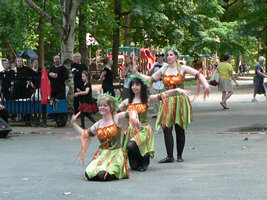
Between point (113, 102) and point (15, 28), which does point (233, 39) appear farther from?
point (113, 102)

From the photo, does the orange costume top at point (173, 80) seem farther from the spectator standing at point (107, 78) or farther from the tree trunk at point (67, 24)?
the tree trunk at point (67, 24)

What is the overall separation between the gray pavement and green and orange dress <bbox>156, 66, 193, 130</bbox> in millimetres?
653

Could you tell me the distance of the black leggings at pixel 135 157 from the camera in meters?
9.03

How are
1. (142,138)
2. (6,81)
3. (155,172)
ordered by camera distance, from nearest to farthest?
(155,172)
(142,138)
(6,81)

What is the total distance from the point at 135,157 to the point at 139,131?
0.38 metres

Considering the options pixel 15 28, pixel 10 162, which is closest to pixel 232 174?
pixel 10 162

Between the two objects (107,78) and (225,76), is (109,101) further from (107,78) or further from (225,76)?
(225,76)

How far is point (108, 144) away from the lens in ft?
27.6

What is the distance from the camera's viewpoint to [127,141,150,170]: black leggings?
9.03 m

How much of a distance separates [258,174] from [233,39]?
122ft

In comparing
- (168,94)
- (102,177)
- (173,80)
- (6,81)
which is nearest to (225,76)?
(6,81)

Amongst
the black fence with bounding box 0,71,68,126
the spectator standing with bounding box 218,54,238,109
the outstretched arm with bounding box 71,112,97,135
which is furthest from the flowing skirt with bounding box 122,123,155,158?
the spectator standing with bounding box 218,54,238,109

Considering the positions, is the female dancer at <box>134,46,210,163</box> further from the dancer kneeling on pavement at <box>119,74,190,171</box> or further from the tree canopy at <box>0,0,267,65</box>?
the tree canopy at <box>0,0,267,65</box>

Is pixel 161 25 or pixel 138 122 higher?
pixel 161 25
